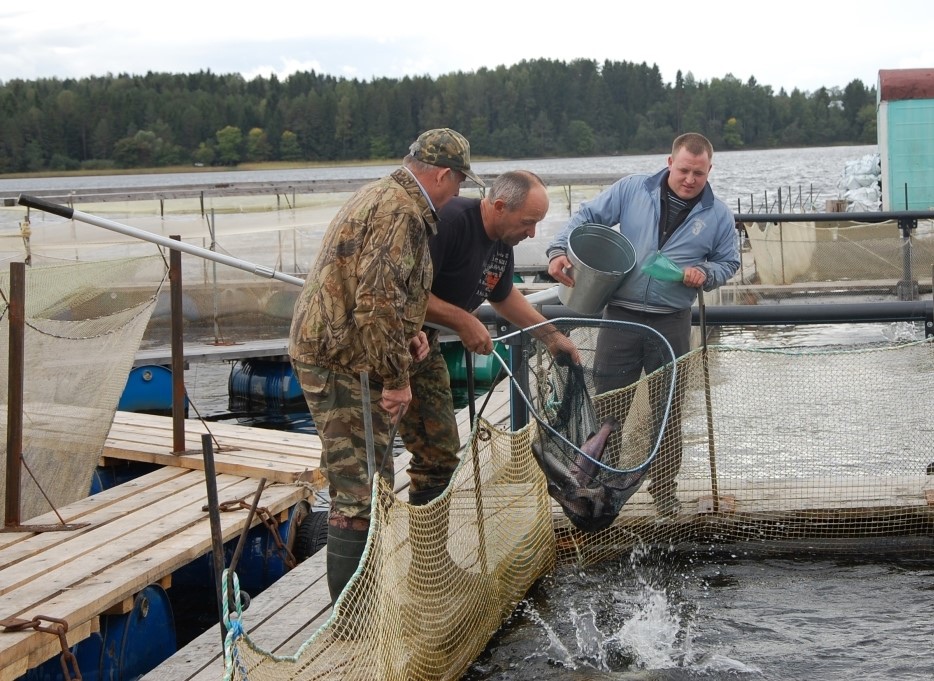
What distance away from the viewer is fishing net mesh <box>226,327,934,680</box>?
4.43 metres

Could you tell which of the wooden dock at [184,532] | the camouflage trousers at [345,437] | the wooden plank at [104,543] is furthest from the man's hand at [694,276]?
the wooden plank at [104,543]

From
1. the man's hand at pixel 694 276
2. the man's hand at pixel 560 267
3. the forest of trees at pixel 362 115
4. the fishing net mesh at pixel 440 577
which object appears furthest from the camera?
the forest of trees at pixel 362 115

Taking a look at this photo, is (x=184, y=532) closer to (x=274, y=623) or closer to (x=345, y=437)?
(x=274, y=623)

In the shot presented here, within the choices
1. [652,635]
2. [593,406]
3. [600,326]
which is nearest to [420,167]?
[600,326]

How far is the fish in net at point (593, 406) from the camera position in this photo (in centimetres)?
456

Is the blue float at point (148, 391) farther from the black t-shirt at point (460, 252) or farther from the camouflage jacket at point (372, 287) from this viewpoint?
the camouflage jacket at point (372, 287)

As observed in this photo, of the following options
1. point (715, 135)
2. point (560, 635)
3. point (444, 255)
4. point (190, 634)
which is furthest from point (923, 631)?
point (715, 135)

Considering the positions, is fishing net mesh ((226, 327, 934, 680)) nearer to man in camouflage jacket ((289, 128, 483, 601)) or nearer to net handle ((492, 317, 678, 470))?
net handle ((492, 317, 678, 470))

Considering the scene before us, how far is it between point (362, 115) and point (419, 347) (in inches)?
3858

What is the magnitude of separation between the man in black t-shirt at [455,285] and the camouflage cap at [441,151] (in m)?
0.41

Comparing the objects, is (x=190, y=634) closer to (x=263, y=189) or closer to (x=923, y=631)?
(x=923, y=631)

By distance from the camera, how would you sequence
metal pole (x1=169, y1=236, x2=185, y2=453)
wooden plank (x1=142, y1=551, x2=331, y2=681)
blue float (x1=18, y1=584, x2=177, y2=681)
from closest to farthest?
wooden plank (x1=142, y1=551, x2=331, y2=681) → blue float (x1=18, y1=584, x2=177, y2=681) → metal pole (x1=169, y1=236, x2=185, y2=453)

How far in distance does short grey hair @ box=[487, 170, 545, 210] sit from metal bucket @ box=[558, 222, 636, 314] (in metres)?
1.04

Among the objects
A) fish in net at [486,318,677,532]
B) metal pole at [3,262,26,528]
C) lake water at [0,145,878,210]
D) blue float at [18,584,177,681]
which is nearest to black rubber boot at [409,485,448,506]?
fish in net at [486,318,677,532]
